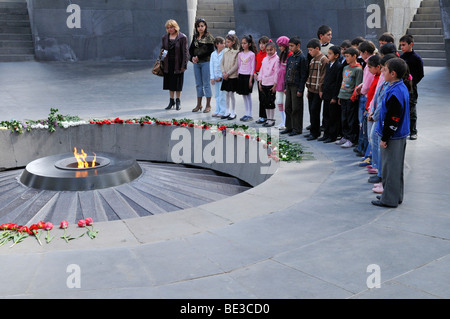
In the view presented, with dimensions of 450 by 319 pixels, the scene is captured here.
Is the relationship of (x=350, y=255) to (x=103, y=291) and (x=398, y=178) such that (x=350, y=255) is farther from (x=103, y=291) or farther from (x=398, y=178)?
(x=103, y=291)

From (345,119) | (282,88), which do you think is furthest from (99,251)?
(282,88)

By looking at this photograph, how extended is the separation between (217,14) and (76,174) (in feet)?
51.1

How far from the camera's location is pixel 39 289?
14.0ft

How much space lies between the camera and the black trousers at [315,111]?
381 inches

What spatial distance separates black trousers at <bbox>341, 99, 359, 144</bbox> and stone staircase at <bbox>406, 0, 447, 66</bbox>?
43.1 ft

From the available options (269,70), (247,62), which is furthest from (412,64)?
(247,62)

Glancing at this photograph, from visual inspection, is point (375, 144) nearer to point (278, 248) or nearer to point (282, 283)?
point (278, 248)

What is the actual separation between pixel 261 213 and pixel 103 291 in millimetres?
2367

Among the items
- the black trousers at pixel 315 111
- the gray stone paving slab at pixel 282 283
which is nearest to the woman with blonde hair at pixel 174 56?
the black trousers at pixel 315 111

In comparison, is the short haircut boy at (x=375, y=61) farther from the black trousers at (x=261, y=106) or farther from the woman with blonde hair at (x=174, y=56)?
the woman with blonde hair at (x=174, y=56)

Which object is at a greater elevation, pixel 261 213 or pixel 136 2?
pixel 136 2

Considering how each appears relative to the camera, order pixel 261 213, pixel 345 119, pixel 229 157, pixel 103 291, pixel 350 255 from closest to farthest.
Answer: pixel 103 291
pixel 350 255
pixel 261 213
pixel 345 119
pixel 229 157

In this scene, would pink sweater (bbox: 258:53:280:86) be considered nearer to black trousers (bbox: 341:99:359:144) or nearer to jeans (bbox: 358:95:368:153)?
black trousers (bbox: 341:99:359:144)
